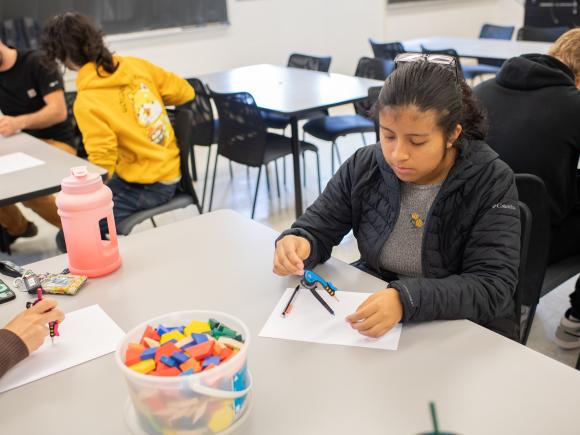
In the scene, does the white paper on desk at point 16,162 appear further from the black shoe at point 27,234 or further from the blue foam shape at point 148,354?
the blue foam shape at point 148,354

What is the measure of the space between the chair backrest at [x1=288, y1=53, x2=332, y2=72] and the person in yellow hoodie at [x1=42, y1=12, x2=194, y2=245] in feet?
6.68

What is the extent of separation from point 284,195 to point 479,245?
111 inches

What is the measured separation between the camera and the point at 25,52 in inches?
123

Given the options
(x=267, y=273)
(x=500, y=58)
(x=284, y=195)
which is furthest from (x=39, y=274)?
(x=500, y=58)

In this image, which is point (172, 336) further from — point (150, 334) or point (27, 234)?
point (27, 234)

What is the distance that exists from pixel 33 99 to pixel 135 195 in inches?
40.4

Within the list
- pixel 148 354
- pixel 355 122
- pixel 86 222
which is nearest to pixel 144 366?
pixel 148 354

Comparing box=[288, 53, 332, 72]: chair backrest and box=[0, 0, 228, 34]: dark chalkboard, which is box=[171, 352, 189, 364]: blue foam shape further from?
box=[0, 0, 228, 34]: dark chalkboard

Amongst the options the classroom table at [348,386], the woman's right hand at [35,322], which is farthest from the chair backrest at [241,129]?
the woman's right hand at [35,322]

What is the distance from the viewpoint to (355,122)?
12.6 ft

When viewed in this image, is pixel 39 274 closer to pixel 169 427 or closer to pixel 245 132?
pixel 169 427

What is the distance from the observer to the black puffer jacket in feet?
3.75

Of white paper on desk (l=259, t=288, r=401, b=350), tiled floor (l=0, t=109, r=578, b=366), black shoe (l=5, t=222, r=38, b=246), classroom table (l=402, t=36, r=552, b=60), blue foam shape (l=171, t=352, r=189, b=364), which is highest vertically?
blue foam shape (l=171, t=352, r=189, b=364)

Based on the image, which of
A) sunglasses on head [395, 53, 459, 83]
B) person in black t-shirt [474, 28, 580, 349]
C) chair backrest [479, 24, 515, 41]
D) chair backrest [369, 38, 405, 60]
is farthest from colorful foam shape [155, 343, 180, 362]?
chair backrest [479, 24, 515, 41]
